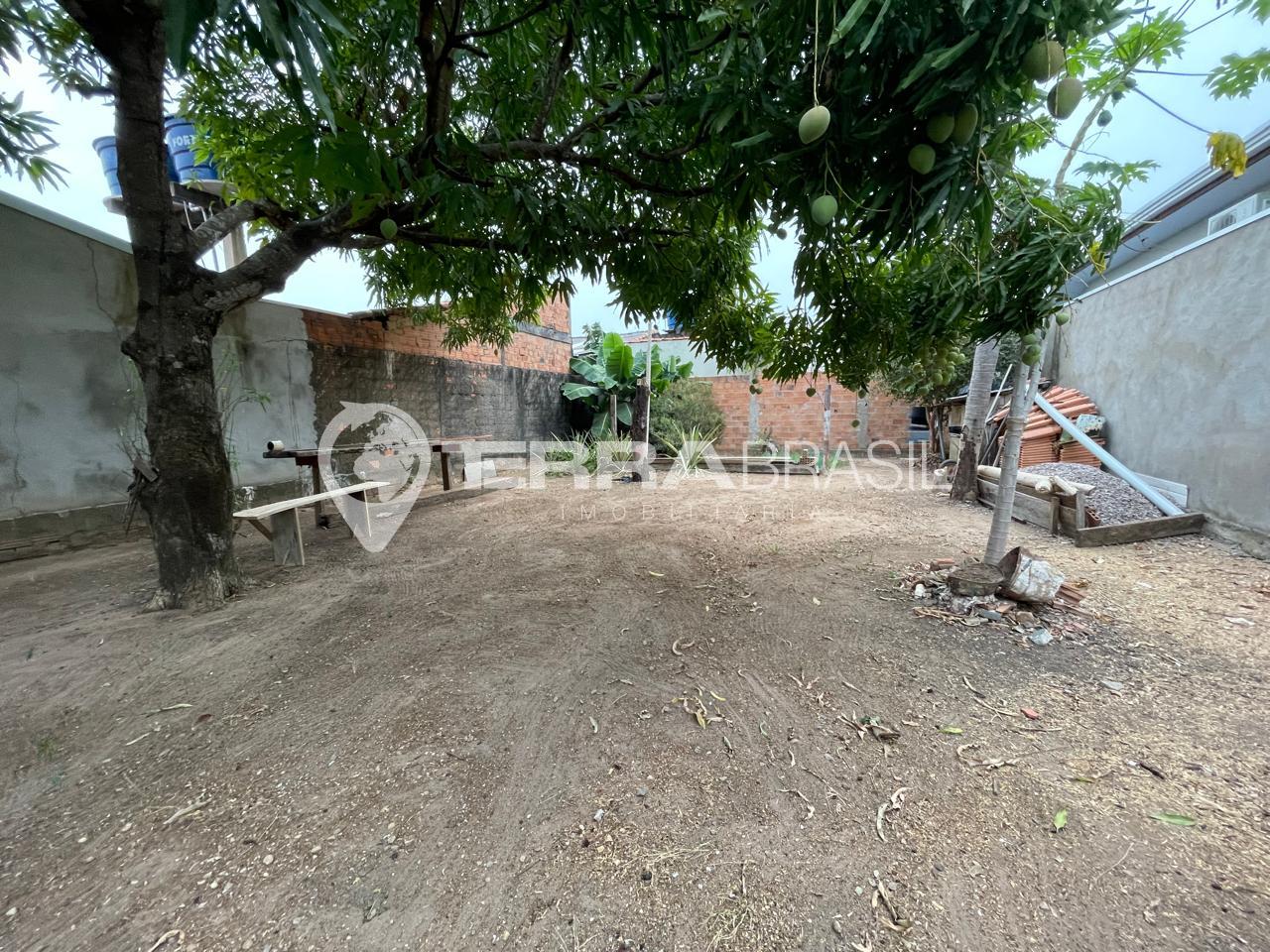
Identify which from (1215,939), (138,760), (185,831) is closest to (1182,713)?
(1215,939)

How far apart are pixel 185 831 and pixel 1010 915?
231 centimetres

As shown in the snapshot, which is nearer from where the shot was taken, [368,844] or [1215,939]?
[1215,939]

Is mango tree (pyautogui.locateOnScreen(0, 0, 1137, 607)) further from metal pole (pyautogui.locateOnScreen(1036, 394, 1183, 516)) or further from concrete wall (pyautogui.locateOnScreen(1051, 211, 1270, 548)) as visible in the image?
metal pole (pyautogui.locateOnScreen(1036, 394, 1183, 516))

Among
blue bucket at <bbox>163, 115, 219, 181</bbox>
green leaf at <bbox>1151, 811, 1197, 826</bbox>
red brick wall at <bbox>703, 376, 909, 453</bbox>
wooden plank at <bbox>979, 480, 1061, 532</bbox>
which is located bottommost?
green leaf at <bbox>1151, 811, 1197, 826</bbox>

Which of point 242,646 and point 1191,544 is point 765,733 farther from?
point 1191,544

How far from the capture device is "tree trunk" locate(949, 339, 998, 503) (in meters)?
5.89

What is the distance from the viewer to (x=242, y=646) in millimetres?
2504

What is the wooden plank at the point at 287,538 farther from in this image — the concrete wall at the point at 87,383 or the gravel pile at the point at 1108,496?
the gravel pile at the point at 1108,496

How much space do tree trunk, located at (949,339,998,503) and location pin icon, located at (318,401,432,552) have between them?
23.3 feet

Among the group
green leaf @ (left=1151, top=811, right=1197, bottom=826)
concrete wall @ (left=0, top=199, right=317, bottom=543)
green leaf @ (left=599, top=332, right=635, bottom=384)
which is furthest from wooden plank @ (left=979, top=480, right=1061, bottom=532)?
concrete wall @ (left=0, top=199, right=317, bottom=543)

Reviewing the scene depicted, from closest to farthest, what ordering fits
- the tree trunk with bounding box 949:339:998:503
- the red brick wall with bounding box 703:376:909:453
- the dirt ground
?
the dirt ground
the tree trunk with bounding box 949:339:998:503
the red brick wall with bounding box 703:376:909:453

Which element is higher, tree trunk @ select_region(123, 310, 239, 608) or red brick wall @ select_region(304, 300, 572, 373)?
red brick wall @ select_region(304, 300, 572, 373)

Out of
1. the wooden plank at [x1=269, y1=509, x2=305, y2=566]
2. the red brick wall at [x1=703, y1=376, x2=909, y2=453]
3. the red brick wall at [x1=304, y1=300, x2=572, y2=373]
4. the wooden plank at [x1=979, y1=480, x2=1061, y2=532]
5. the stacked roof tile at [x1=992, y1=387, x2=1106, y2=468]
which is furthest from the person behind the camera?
the red brick wall at [x1=703, y1=376, x2=909, y2=453]

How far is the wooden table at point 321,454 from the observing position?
4746 mm
